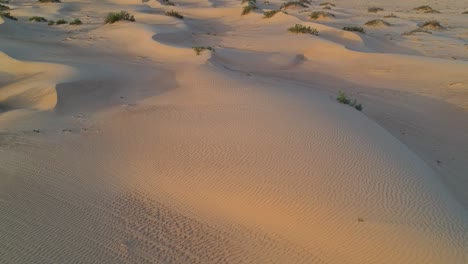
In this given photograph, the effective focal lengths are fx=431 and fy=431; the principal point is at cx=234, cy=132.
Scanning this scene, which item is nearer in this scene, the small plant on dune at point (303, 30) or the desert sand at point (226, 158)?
the desert sand at point (226, 158)

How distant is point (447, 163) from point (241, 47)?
10.1 metres

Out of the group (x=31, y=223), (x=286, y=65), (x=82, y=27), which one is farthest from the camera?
(x=82, y=27)

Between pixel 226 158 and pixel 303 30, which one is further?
pixel 303 30

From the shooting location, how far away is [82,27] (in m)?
18.2

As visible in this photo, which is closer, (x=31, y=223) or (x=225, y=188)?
(x=31, y=223)

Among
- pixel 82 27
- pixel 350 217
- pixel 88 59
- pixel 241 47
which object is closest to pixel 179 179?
pixel 350 217

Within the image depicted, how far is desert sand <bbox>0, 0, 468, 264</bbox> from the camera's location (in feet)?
14.7

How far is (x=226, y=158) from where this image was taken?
255 inches

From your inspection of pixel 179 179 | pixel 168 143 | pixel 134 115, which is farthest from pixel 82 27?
pixel 179 179

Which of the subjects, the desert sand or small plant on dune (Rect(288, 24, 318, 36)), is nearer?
the desert sand

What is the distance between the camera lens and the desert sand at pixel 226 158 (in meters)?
4.49

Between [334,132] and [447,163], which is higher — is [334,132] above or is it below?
above

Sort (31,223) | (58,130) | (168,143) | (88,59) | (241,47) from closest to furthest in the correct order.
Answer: (31,223) < (168,143) < (58,130) < (88,59) < (241,47)

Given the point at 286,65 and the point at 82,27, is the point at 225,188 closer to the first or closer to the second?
the point at 286,65
